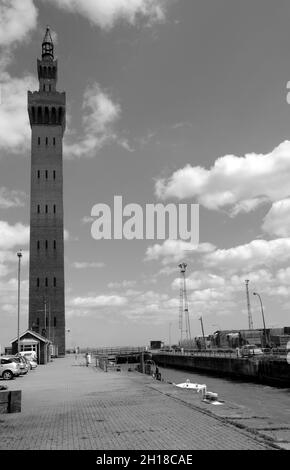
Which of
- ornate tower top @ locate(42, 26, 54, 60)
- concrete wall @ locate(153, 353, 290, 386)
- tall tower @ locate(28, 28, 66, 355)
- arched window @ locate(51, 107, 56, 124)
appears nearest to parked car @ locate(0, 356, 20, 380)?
concrete wall @ locate(153, 353, 290, 386)

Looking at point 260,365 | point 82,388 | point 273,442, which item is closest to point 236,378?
point 260,365

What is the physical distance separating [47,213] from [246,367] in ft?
174

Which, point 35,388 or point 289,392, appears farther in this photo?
point 289,392

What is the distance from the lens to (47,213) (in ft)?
319

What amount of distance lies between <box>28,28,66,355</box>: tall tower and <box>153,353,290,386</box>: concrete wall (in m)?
26.7

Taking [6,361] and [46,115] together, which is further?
[46,115]

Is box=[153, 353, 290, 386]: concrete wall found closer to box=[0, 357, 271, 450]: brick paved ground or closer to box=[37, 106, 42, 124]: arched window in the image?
box=[0, 357, 271, 450]: brick paved ground

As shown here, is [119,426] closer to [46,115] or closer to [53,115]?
[53,115]

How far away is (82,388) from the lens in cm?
2609

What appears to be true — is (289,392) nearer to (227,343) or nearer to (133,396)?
(133,396)

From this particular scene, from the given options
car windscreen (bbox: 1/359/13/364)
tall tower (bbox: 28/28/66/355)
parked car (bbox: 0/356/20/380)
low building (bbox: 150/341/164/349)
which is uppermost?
tall tower (bbox: 28/28/66/355)

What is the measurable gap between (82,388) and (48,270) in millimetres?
69510

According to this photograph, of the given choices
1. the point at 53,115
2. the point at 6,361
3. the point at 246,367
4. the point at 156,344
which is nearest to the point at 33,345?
the point at 246,367

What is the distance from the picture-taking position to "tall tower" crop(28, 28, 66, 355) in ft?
305
